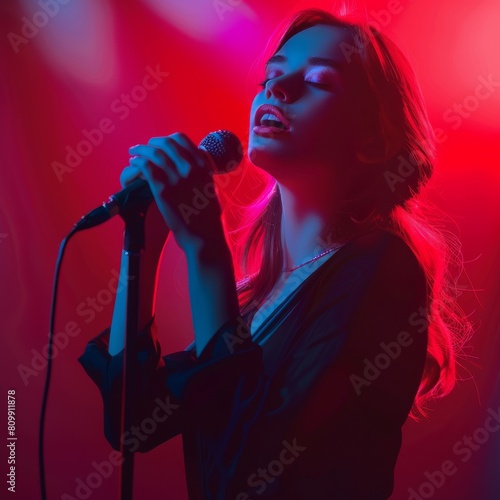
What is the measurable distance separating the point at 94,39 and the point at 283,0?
646mm

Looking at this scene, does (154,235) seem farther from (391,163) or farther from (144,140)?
(144,140)

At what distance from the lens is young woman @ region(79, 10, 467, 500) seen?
30.5 inches

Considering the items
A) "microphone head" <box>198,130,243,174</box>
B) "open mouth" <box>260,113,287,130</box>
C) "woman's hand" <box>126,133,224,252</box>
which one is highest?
"open mouth" <box>260,113,287,130</box>

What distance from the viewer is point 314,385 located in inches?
30.4

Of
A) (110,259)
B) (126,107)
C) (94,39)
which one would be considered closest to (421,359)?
(110,259)

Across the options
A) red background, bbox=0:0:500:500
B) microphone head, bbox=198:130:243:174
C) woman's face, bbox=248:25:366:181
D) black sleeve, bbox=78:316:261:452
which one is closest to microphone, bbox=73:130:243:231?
microphone head, bbox=198:130:243:174

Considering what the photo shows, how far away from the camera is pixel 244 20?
1.69 meters

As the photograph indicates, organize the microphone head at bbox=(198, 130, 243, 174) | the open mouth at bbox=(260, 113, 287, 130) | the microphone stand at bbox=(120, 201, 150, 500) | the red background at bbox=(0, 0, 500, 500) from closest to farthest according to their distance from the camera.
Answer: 1. the microphone stand at bbox=(120, 201, 150, 500)
2. the microphone head at bbox=(198, 130, 243, 174)
3. the open mouth at bbox=(260, 113, 287, 130)
4. the red background at bbox=(0, 0, 500, 500)

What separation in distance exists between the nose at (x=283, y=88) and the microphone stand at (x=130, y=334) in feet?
1.34

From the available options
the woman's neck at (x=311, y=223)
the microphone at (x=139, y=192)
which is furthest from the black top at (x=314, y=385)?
the microphone at (x=139, y=192)

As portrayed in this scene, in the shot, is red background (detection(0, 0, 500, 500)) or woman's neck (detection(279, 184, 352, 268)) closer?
woman's neck (detection(279, 184, 352, 268))

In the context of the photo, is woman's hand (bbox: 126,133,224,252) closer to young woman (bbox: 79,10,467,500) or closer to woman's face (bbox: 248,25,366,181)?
young woman (bbox: 79,10,467,500)

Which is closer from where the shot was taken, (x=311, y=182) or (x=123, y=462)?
(x=123, y=462)

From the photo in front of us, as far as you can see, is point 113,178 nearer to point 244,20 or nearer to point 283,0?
point 244,20
